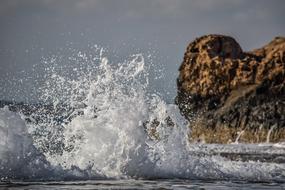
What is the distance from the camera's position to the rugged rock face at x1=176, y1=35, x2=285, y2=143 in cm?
3934

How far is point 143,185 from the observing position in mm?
9992

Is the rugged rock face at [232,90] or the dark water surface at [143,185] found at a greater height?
the rugged rock face at [232,90]

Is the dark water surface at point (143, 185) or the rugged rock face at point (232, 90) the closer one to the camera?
the dark water surface at point (143, 185)

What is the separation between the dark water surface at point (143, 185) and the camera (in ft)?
31.2

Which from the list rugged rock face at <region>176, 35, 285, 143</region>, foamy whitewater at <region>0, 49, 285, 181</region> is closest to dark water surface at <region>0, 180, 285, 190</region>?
foamy whitewater at <region>0, 49, 285, 181</region>

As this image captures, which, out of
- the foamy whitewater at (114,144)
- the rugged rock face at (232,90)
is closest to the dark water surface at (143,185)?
the foamy whitewater at (114,144)

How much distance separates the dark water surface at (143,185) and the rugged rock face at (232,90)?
27.3 meters

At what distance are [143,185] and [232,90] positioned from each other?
35805mm

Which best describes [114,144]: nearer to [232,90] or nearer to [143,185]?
[143,185]

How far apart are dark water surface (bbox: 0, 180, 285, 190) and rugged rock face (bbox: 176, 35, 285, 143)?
27.3 meters

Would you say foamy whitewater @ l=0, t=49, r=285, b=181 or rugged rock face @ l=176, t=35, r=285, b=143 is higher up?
rugged rock face @ l=176, t=35, r=285, b=143

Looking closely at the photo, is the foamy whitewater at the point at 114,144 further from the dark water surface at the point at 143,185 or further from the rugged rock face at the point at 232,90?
the rugged rock face at the point at 232,90

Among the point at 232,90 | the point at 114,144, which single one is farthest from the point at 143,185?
the point at 232,90

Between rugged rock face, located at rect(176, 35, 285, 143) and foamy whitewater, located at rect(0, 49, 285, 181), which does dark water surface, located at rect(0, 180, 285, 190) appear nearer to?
foamy whitewater, located at rect(0, 49, 285, 181)
